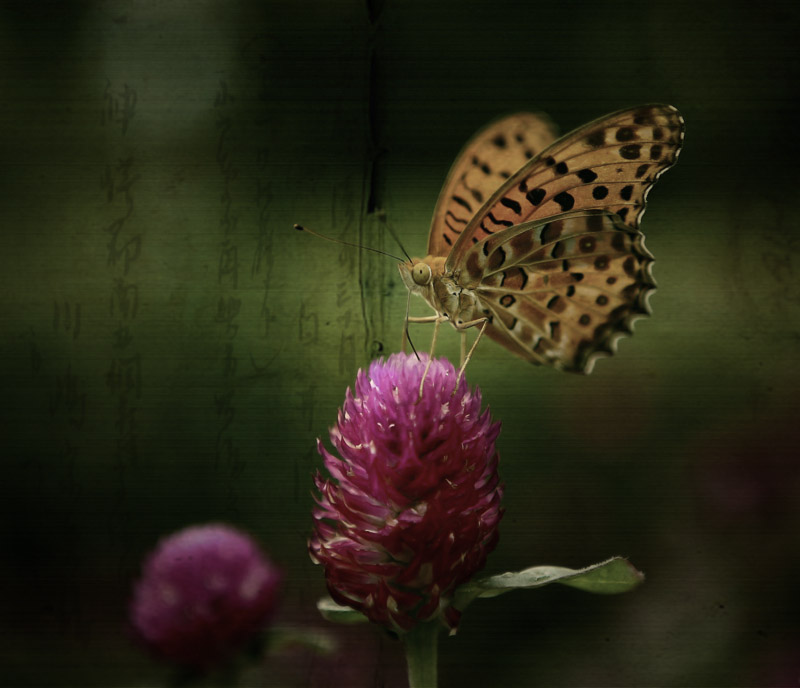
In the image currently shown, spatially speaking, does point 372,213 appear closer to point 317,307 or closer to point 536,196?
point 317,307

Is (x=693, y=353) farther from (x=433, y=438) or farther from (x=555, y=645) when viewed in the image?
(x=433, y=438)

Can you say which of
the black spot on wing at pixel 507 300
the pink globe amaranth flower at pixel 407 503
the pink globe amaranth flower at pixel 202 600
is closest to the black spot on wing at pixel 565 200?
the black spot on wing at pixel 507 300

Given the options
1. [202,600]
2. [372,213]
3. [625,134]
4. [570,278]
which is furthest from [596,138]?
[202,600]

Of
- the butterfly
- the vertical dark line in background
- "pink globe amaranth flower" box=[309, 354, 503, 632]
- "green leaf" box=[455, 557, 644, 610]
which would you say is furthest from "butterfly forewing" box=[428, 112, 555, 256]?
"green leaf" box=[455, 557, 644, 610]

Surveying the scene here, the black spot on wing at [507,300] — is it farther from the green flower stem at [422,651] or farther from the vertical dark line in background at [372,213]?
the green flower stem at [422,651]

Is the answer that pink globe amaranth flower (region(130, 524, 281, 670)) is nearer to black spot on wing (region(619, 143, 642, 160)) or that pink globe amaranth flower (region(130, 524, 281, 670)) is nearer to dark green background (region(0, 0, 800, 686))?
dark green background (region(0, 0, 800, 686))

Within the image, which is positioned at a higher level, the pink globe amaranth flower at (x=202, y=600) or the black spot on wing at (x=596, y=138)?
the black spot on wing at (x=596, y=138)

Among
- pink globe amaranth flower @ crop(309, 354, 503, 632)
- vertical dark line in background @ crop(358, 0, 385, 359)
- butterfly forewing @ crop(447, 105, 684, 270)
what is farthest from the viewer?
vertical dark line in background @ crop(358, 0, 385, 359)
